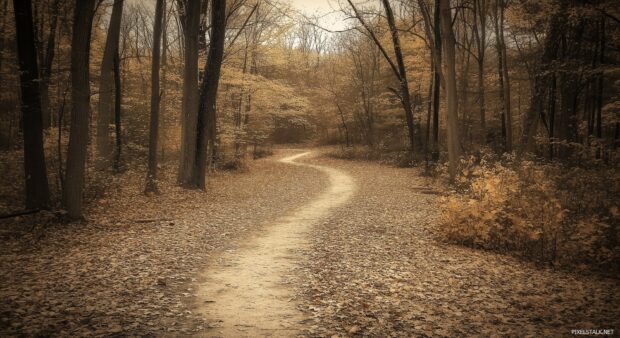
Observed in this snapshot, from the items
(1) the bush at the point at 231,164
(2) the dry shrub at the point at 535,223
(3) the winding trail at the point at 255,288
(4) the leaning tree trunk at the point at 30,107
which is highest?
(4) the leaning tree trunk at the point at 30,107

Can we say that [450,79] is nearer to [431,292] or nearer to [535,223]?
[535,223]

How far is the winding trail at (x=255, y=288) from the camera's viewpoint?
464 cm

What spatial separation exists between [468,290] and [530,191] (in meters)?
4.28

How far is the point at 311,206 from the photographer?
1258 centimetres

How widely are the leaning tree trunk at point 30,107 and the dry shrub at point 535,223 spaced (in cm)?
1002

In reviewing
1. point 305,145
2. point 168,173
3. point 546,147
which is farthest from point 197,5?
point 305,145

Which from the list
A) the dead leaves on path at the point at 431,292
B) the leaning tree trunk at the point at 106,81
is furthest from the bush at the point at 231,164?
the dead leaves on path at the point at 431,292

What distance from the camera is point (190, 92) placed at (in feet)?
47.0

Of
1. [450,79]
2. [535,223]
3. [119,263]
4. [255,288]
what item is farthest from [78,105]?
[450,79]

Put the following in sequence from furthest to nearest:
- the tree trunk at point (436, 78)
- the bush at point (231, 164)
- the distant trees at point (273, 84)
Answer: the bush at point (231, 164) → the tree trunk at point (436, 78) → the distant trees at point (273, 84)

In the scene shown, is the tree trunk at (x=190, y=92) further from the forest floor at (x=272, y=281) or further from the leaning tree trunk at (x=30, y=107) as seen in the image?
the leaning tree trunk at (x=30, y=107)

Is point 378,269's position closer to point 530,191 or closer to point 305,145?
point 530,191

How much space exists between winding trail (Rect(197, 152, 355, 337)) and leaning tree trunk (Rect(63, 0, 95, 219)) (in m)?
4.57

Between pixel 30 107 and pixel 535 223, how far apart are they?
11799mm
